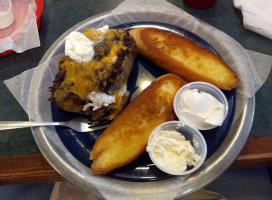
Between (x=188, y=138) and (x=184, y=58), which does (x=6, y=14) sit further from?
(x=188, y=138)

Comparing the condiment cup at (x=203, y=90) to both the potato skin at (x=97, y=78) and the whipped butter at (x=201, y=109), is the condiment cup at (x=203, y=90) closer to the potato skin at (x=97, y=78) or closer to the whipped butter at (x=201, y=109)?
the whipped butter at (x=201, y=109)

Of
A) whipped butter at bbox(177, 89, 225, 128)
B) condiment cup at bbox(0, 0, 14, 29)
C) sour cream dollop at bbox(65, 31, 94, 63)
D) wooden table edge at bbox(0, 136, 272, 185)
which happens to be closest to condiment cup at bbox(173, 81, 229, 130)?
whipped butter at bbox(177, 89, 225, 128)

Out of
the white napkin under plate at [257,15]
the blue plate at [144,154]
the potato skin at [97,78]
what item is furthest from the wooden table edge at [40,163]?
the white napkin under plate at [257,15]

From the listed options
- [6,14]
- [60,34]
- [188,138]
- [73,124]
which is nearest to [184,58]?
[188,138]

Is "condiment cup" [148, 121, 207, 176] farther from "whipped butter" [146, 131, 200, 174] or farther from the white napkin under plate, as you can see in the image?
the white napkin under plate

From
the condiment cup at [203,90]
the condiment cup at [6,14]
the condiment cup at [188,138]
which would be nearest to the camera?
the condiment cup at [188,138]

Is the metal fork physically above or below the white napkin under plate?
below
